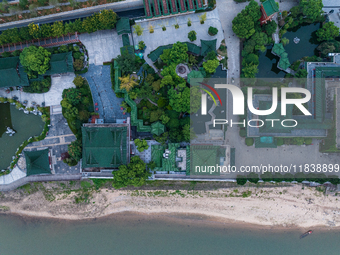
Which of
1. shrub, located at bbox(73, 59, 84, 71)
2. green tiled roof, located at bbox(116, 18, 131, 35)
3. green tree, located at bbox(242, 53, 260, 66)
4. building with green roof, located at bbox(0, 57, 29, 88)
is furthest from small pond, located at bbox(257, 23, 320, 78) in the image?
building with green roof, located at bbox(0, 57, 29, 88)

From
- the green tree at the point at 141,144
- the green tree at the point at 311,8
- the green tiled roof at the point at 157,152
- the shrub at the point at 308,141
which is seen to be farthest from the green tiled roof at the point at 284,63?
the green tree at the point at 141,144

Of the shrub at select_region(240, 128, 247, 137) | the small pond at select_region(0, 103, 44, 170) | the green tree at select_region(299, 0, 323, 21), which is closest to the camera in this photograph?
the green tree at select_region(299, 0, 323, 21)

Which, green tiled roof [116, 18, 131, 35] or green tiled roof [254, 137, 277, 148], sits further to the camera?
green tiled roof [254, 137, 277, 148]

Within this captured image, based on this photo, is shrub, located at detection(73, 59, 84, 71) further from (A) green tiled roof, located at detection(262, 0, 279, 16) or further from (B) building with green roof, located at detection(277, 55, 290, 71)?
(B) building with green roof, located at detection(277, 55, 290, 71)

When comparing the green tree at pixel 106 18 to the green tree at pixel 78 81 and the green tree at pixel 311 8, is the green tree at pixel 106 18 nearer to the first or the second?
the green tree at pixel 78 81

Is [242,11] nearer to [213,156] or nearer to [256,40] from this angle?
[256,40]

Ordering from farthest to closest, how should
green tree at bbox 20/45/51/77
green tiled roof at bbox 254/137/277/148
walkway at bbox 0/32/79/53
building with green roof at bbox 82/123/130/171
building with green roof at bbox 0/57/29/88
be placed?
walkway at bbox 0/32/79/53 < green tiled roof at bbox 254/137/277/148 < building with green roof at bbox 0/57/29/88 < green tree at bbox 20/45/51/77 < building with green roof at bbox 82/123/130/171
